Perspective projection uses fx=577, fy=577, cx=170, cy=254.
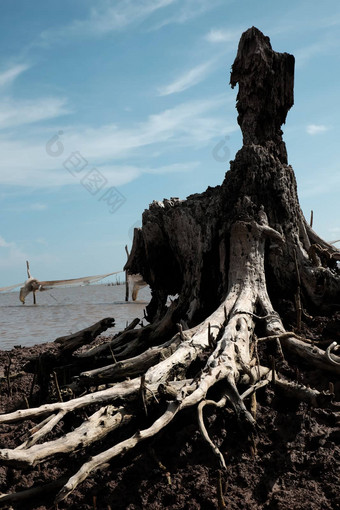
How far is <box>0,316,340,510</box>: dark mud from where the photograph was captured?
3.48 metres

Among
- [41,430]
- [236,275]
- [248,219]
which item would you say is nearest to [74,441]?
[41,430]

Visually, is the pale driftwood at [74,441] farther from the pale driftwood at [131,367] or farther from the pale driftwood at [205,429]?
the pale driftwood at [131,367]

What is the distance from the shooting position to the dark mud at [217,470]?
348 cm

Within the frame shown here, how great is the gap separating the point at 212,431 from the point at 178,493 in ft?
1.92

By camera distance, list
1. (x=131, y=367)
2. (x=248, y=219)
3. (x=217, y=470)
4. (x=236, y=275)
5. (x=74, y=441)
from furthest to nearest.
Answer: (x=248, y=219), (x=236, y=275), (x=131, y=367), (x=217, y=470), (x=74, y=441)

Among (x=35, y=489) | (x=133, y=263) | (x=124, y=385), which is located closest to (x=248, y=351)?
(x=124, y=385)

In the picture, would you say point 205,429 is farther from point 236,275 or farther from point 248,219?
point 248,219

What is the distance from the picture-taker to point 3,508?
3.43 m

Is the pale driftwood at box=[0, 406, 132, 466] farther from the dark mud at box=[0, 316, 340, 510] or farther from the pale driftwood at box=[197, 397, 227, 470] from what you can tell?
the pale driftwood at box=[197, 397, 227, 470]

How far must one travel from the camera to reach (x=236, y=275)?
5.57 meters

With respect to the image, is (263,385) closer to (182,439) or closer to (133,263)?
(182,439)

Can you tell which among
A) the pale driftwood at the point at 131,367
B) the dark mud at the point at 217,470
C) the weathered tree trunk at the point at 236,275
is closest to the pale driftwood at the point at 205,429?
the weathered tree trunk at the point at 236,275

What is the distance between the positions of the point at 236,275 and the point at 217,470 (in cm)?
226

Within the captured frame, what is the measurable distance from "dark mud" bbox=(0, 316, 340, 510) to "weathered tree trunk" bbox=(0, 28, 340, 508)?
6.2 inches
